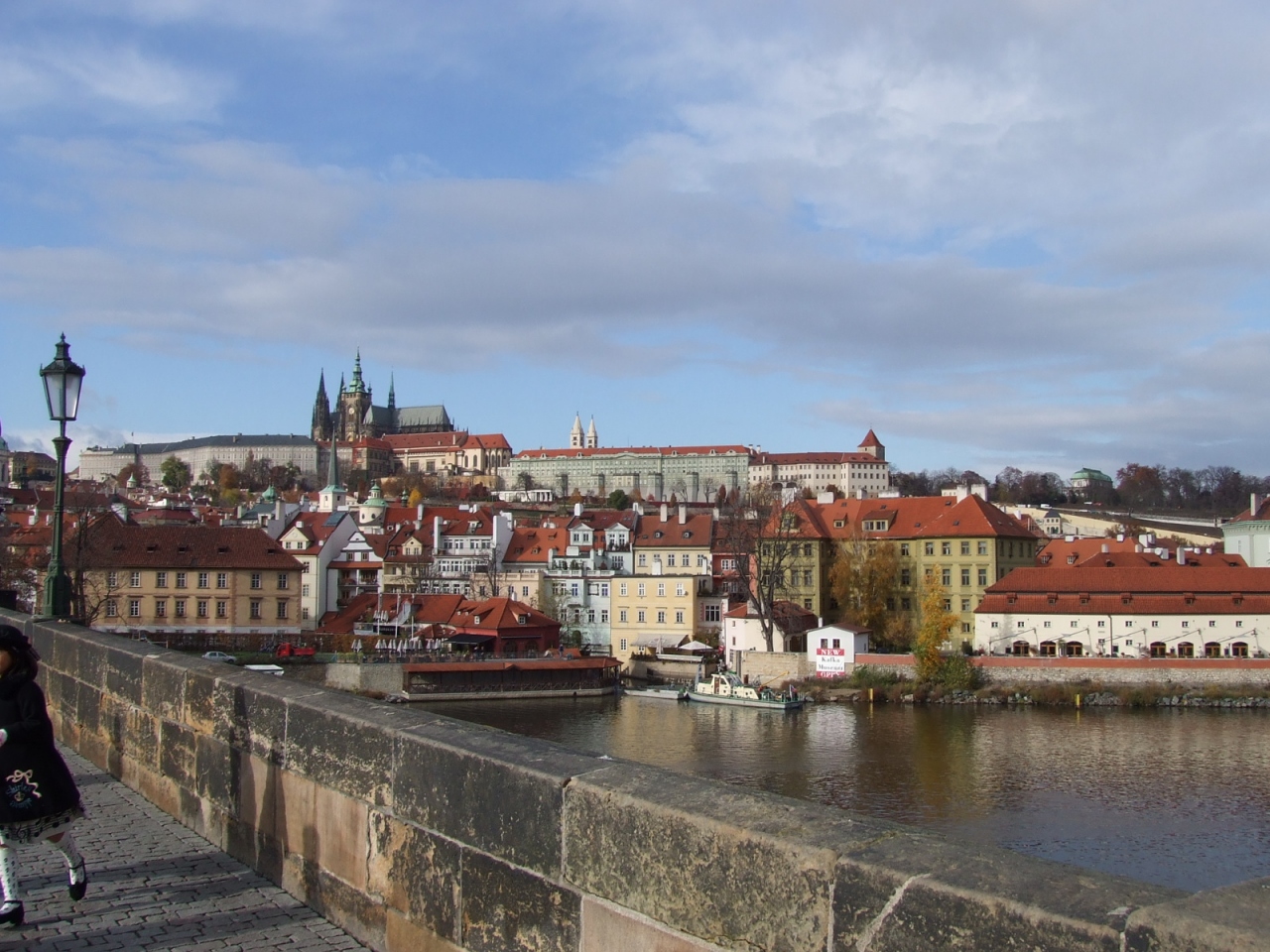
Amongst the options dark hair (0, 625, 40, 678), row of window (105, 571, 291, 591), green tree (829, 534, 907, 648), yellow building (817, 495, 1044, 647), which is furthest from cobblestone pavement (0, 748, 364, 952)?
yellow building (817, 495, 1044, 647)

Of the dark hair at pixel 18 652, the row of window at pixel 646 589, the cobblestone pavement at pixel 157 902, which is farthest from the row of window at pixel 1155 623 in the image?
the dark hair at pixel 18 652

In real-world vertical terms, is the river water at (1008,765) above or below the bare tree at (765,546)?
below

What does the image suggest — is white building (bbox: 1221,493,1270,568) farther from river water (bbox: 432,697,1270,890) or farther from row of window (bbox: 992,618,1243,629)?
river water (bbox: 432,697,1270,890)

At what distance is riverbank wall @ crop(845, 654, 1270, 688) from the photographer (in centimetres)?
5159

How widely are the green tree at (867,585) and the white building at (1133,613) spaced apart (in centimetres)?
725

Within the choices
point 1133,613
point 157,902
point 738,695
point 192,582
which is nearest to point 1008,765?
point 738,695

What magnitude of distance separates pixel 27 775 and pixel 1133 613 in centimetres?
5781

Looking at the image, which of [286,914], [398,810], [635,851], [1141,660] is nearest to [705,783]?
[635,851]

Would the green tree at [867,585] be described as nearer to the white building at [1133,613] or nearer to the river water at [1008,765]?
the white building at [1133,613]

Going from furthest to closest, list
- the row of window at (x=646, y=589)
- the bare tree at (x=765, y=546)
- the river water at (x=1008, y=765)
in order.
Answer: the row of window at (x=646, y=589), the bare tree at (x=765, y=546), the river water at (x=1008, y=765)

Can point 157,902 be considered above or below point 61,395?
below

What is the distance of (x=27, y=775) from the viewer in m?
5.74

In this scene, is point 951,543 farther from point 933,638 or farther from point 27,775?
point 27,775

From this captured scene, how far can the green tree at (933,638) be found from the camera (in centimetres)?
5394
